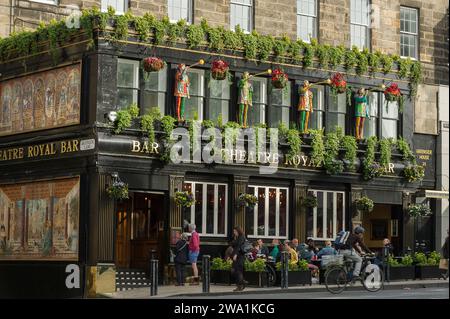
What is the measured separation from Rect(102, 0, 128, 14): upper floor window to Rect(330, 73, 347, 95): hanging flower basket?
752 centimetres

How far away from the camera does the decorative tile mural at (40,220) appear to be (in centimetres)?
3634

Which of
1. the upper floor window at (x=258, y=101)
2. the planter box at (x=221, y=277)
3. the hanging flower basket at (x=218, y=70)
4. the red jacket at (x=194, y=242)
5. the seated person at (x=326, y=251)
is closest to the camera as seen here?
the red jacket at (x=194, y=242)

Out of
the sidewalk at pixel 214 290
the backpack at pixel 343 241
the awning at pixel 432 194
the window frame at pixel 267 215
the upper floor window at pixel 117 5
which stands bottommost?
the sidewalk at pixel 214 290

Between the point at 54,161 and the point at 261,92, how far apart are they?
7.57 metres

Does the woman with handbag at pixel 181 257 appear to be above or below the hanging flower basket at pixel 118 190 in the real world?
below

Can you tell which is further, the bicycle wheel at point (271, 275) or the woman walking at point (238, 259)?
the bicycle wheel at point (271, 275)

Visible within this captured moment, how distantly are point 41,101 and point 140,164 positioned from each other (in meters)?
4.03

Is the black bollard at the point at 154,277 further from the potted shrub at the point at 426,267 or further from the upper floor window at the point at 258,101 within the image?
the potted shrub at the point at 426,267

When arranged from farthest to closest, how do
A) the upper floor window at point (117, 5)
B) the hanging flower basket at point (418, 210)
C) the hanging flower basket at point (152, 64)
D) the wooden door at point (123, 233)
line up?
1. the hanging flower basket at point (418, 210)
2. the upper floor window at point (117, 5)
3. the wooden door at point (123, 233)
4. the hanging flower basket at point (152, 64)

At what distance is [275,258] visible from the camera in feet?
121

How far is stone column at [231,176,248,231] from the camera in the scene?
3859 cm

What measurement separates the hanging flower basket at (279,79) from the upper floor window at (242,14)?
2669mm

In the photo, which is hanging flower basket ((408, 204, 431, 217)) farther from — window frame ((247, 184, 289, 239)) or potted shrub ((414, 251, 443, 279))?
window frame ((247, 184, 289, 239))

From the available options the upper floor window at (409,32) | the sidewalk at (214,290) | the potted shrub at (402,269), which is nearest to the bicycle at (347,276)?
the sidewalk at (214,290)
